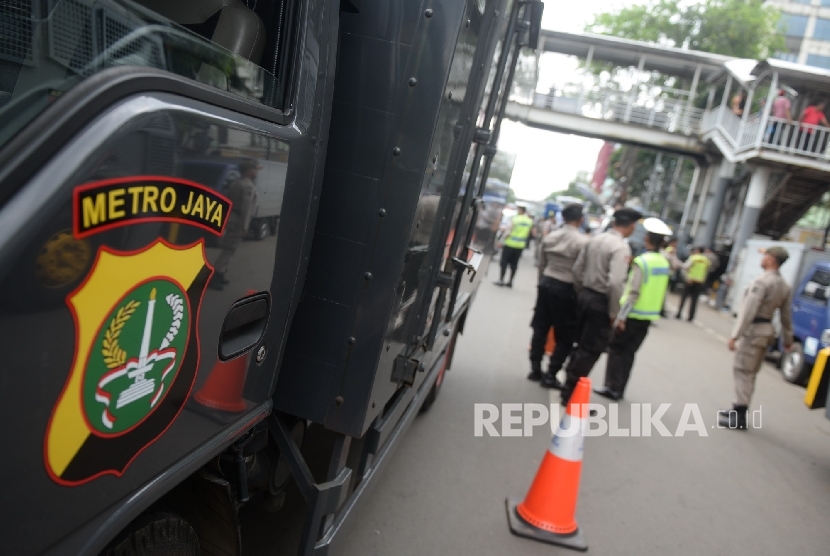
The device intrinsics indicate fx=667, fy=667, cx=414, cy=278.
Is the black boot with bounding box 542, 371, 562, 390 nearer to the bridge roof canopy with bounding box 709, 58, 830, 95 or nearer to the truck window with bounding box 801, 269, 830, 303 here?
the truck window with bounding box 801, 269, 830, 303

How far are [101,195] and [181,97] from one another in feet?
1.02

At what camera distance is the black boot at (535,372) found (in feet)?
24.4

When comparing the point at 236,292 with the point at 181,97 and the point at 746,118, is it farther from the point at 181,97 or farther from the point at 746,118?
the point at 746,118

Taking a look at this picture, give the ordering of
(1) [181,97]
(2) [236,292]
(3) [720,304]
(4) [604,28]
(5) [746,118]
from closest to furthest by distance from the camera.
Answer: (1) [181,97] < (2) [236,292] < (3) [720,304] < (5) [746,118] < (4) [604,28]

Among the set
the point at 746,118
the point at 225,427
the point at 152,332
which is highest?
the point at 746,118

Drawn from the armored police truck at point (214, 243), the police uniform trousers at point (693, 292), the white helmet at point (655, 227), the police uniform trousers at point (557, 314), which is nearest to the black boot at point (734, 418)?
the police uniform trousers at point (557, 314)

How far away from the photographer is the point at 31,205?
1.02 metres

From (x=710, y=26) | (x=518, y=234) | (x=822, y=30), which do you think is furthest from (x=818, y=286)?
(x=822, y=30)

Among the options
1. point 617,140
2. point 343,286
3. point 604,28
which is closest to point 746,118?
point 617,140

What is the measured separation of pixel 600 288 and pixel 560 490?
2.77 meters

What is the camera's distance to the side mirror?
11.8ft

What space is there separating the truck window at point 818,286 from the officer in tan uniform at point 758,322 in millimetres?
4608

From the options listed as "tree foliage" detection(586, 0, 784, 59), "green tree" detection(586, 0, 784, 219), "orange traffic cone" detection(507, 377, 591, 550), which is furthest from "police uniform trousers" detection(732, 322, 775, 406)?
"tree foliage" detection(586, 0, 784, 59)

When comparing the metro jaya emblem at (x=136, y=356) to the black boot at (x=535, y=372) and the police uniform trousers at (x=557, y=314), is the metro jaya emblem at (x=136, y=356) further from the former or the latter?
the black boot at (x=535, y=372)
